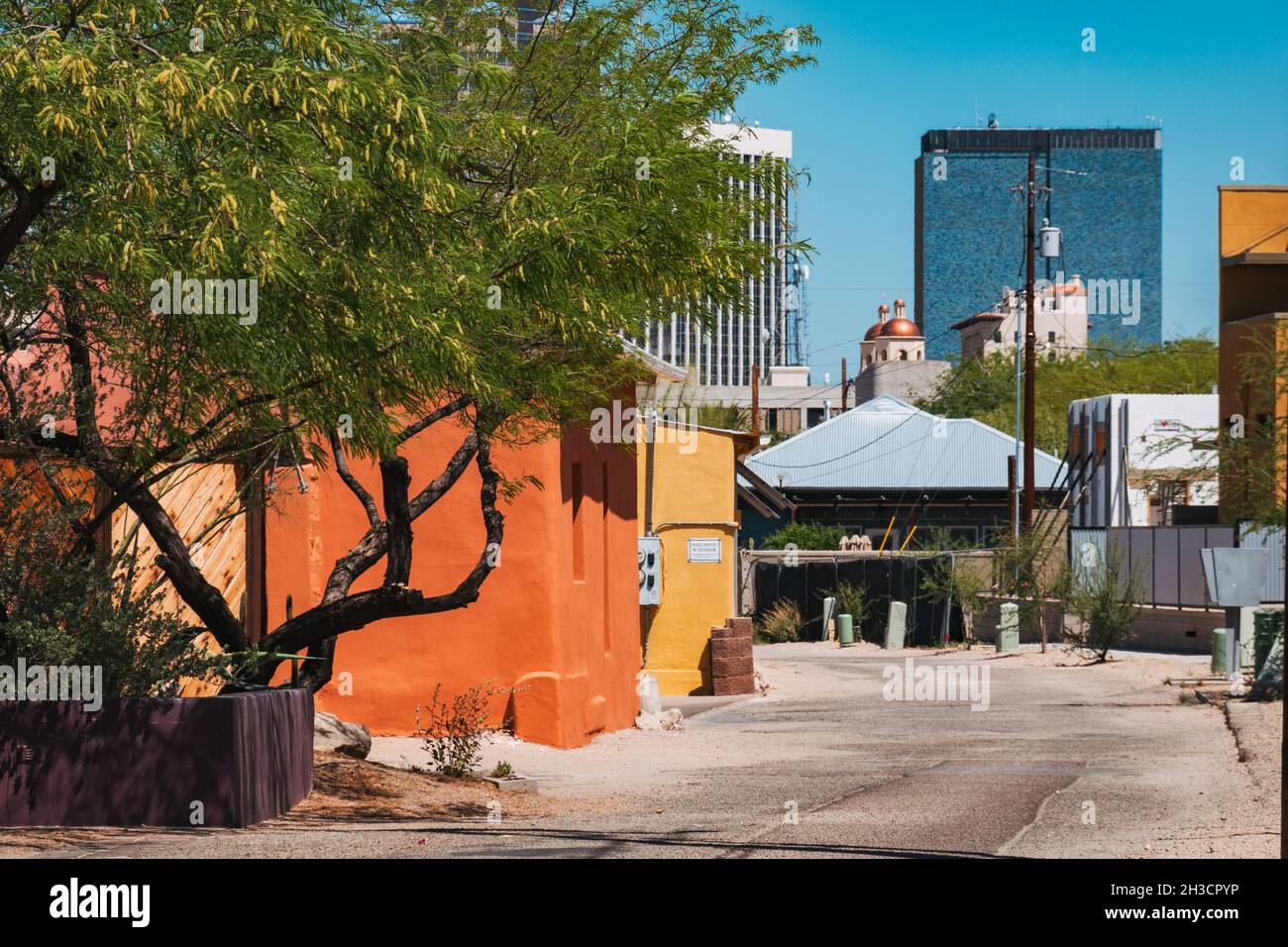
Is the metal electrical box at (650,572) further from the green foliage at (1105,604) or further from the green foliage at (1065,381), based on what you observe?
the green foliage at (1065,381)

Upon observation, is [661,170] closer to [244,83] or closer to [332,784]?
[244,83]

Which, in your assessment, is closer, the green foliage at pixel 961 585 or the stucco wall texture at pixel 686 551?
the stucco wall texture at pixel 686 551

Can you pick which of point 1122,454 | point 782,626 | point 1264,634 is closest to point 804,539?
point 782,626

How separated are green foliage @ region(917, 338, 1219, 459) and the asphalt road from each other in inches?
2337

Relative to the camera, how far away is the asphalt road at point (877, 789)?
1003 centimetres

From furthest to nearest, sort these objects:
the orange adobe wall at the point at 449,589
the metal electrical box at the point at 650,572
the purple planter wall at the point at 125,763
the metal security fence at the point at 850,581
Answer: the metal security fence at the point at 850,581, the metal electrical box at the point at 650,572, the orange adobe wall at the point at 449,589, the purple planter wall at the point at 125,763

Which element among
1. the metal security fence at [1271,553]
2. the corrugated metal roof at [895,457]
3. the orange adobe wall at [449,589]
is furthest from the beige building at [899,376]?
the orange adobe wall at [449,589]

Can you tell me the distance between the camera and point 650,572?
25.6m

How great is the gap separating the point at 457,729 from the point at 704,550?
506 inches

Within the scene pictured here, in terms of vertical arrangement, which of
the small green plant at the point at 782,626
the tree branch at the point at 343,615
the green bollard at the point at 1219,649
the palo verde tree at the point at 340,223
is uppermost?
the palo verde tree at the point at 340,223

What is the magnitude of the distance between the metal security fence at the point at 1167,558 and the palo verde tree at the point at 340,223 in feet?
75.5

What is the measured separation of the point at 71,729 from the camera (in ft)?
34.4

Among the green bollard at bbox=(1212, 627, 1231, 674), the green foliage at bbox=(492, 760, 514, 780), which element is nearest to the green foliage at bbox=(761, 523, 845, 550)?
the green bollard at bbox=(1212, 627, 1231, 674)

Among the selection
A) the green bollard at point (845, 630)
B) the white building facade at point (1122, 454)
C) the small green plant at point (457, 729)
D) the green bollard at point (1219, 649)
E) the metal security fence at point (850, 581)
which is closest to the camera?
the small green plant at point (457, 729)
